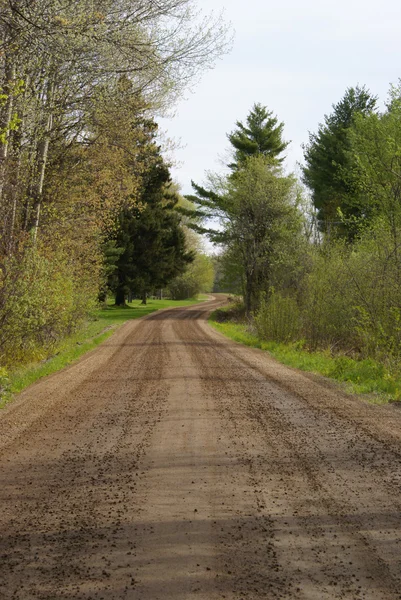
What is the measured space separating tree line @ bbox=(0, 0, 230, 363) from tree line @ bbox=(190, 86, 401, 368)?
21.1 ft

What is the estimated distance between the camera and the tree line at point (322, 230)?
53.8ft

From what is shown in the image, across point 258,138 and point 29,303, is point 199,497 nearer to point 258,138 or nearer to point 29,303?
point 29,303

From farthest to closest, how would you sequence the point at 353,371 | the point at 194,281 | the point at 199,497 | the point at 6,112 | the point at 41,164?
the point at 194,281, the point at 41,164, the point at 6,112, the point at 353,371, the point at 199,497

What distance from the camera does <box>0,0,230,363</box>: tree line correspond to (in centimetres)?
1290

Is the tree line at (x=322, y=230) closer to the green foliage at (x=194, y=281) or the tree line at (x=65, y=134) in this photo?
the tree line at (x=65, y=134)

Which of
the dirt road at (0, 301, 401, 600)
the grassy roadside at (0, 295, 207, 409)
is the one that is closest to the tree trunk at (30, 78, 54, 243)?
the grassy roadside at (0, 295, 207, 409)

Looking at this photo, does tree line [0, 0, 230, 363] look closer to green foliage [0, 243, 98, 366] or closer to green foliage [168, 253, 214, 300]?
green foliage [0, 243, 98, 366]

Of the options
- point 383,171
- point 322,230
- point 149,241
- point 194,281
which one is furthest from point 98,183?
point 194,281

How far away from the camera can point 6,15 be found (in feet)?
39.9

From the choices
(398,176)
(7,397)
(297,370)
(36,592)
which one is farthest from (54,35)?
(36,592)

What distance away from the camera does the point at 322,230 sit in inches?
1858

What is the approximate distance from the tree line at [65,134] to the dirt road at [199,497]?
4586mm

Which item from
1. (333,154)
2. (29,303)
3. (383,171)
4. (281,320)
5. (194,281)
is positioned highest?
(333,154)

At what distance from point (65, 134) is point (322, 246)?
12.0 m
